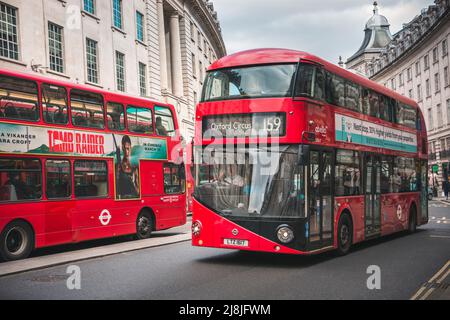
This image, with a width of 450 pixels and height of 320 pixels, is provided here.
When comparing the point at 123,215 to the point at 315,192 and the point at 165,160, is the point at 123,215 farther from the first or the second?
the point at 315,192

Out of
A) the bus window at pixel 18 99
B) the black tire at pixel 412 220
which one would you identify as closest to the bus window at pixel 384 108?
the black tire at pixel 412 220

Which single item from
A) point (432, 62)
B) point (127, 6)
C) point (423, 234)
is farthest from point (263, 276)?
point (432, 62)

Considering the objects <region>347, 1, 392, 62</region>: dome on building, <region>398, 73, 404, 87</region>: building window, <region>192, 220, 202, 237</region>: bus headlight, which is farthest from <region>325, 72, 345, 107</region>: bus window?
<region>347, 1, 392, 62</region>: dome on building

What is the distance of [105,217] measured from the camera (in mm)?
15680

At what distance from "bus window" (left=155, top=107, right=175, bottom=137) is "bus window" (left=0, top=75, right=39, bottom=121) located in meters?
4.98

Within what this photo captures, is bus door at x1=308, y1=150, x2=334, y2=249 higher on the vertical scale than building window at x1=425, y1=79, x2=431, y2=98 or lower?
lower

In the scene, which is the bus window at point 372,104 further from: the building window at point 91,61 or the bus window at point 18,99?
the building window at point 91,61

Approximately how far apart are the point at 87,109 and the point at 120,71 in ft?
51.7

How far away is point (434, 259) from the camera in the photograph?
12008mm

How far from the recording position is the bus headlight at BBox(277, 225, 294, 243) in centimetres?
1047

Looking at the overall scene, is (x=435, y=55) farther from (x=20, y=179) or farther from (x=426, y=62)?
(x=20, y=179)

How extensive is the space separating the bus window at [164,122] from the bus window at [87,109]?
105 inches

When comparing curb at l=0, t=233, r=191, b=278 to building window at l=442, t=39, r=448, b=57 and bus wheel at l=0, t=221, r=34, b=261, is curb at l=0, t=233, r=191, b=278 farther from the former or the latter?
building window at l=442, t=39, r=448, b=57

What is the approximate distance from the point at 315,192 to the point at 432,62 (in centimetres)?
5402
